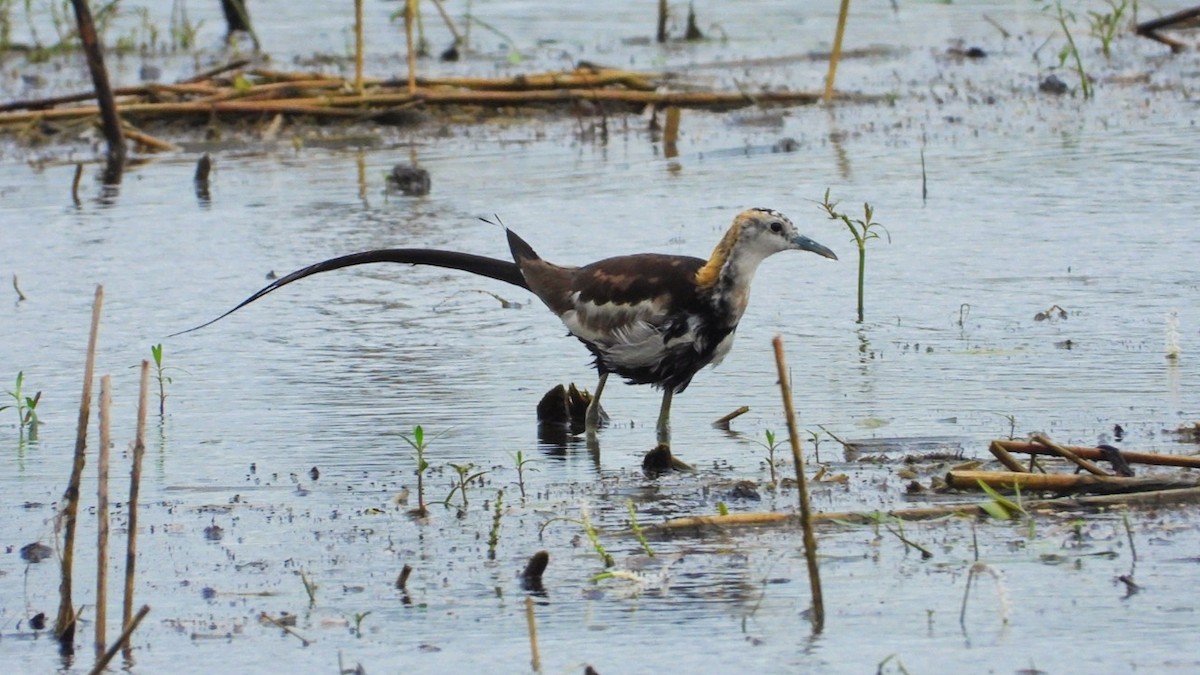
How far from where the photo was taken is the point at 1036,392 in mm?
6977

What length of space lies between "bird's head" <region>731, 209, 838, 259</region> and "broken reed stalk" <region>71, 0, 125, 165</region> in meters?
6.70

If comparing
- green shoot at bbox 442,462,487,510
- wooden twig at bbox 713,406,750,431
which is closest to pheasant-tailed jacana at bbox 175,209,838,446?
wooden twig at bbox 713,406,750,431

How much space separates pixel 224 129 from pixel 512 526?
29.6ft

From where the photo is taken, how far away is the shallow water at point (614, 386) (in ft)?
15.7

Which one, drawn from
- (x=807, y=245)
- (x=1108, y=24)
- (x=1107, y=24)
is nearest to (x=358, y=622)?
(x=807, y=245)

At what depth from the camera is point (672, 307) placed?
21.6ft

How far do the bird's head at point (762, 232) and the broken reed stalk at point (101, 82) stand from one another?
264 inches

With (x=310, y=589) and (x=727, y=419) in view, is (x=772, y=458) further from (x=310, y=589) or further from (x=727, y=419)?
(x=310, y=589)

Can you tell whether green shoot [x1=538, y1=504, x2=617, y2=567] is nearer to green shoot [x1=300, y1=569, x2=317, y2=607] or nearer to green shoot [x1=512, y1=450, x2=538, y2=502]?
green shoot [x1=512, y1=450, x2=538, y2=502]

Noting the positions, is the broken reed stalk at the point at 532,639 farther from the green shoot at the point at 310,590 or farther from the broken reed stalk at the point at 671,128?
the broken reed stalk at the point at 671,128

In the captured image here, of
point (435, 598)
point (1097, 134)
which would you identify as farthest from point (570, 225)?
point (435, 598)

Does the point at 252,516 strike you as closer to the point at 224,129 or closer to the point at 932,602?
the point at 932,602

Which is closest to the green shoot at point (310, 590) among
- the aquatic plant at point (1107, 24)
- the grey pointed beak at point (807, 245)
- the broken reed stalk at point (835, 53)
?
the grey pointed beak at point (807, 245)

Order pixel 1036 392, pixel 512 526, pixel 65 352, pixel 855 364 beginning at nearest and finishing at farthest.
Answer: pixel 512 526 → pixel 1036 392 → pixel 855 364 → pixel 65 352
